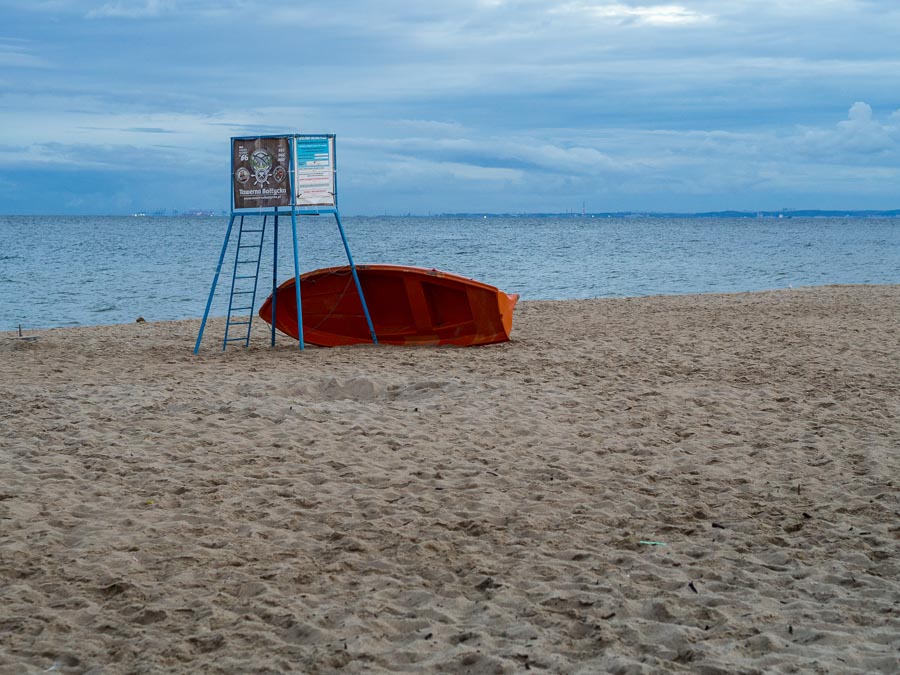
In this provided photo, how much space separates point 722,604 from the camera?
12.6 feet

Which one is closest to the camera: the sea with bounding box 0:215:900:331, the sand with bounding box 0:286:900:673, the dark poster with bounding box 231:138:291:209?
the sand with bounding box 0:286:900:673

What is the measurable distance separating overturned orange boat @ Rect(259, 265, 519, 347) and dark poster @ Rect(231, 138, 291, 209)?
4.21 feet

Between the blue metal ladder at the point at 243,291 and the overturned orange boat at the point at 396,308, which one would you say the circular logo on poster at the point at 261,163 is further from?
the overturned orange boat at the point at 396,308

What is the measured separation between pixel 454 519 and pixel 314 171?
22.4 ft

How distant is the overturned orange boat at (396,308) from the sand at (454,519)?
204 centimetres

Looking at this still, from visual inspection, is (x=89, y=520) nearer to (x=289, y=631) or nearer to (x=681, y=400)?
(x=289, y=631)

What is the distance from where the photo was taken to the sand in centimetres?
353

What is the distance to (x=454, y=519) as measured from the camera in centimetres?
498

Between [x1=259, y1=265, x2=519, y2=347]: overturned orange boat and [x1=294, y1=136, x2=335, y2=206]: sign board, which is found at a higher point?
[x1=294, y1=136, x2=335, y2=206]: sign board

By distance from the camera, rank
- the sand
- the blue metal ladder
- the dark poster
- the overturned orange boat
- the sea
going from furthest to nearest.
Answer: the sea, the overturned orange boat, the blue metal ladder, the dark poster, the sand

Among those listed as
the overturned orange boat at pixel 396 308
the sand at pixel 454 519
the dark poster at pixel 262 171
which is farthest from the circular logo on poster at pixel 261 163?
the sand at pixel 454 519

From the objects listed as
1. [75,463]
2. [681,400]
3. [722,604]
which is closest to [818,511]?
[722,604]

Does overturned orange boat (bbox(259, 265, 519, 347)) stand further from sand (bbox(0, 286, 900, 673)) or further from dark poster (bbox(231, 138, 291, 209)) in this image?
sand (bbox(0, 286, 900, 673))

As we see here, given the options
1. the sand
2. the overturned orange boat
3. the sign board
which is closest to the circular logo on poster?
the sign board
